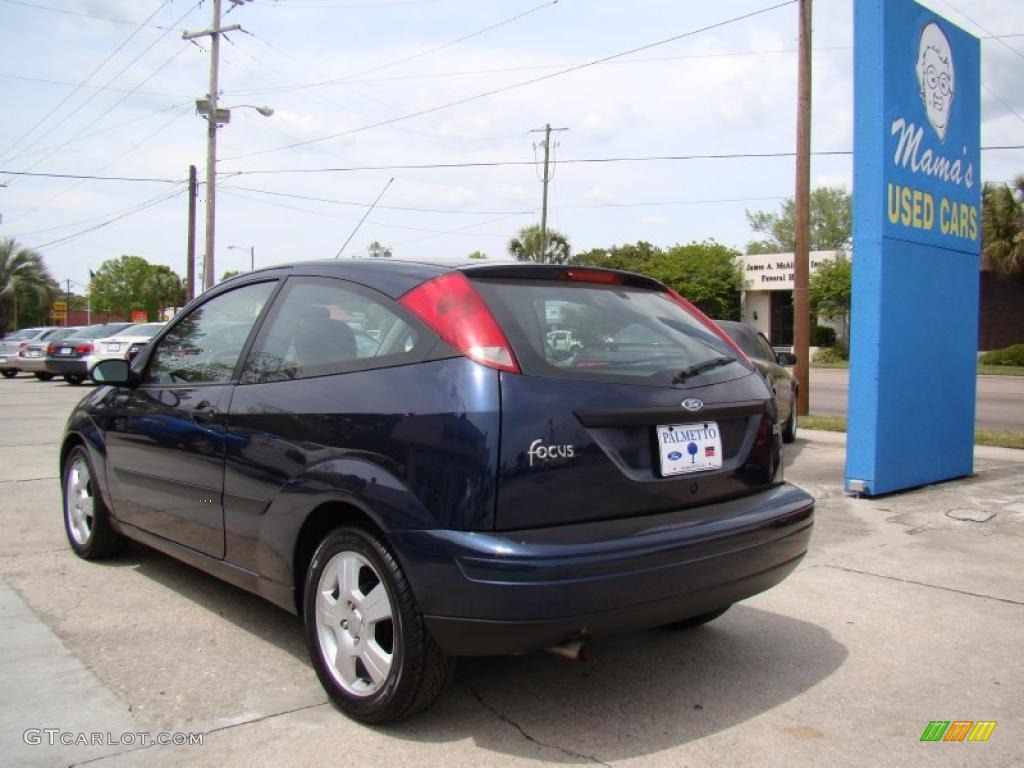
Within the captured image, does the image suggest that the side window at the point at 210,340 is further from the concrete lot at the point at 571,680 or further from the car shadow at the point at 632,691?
the car shadow at the point at 632,691

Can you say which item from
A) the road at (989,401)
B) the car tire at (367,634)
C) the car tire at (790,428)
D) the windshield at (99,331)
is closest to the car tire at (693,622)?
the car tire at (367,634)

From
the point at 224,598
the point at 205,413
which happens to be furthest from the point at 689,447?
the point at 224,598

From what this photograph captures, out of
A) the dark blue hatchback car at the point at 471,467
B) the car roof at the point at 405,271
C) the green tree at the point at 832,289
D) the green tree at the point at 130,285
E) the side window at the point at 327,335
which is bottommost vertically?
the dark blue hatchback car at the point at 471,467

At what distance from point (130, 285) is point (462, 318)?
108 metres

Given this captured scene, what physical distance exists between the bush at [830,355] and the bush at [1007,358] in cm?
621

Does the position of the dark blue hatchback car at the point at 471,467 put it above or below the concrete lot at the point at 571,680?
above

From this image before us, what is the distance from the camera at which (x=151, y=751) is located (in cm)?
289

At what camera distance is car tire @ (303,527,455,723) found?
2869 millimetres

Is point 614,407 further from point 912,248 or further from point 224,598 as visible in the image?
point 912,248

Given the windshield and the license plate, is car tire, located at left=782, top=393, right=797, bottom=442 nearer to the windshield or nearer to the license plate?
the license plate

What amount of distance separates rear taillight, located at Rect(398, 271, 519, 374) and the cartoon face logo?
607 cm

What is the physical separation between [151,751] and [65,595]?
193 cm

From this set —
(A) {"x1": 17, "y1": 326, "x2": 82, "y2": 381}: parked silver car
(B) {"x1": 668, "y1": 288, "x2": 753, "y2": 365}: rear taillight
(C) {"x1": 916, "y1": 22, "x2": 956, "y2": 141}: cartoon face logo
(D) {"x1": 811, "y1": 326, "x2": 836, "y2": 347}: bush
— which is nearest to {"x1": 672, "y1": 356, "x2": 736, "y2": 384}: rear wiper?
(B) {"x1": 668, "y1": 288, "x2": 753, "y2": 365}: rear taillight

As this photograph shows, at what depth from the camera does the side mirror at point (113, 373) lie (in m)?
4.55
